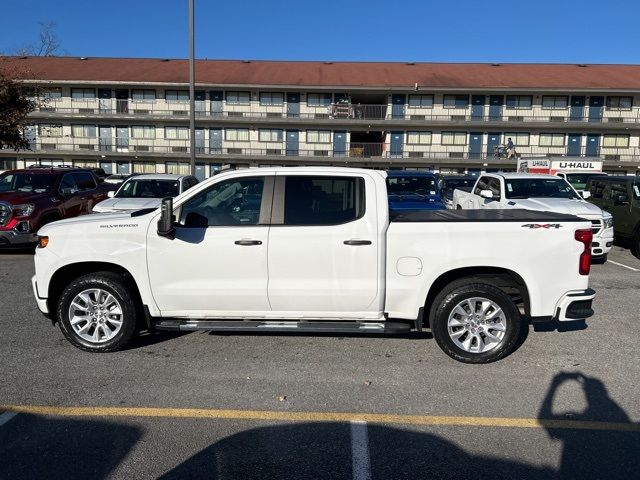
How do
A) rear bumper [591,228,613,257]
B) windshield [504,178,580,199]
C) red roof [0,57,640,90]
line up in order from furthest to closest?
1. red roof [0,57,640,90]
2. windshield [504,178,580,199]
3. rear bumper [591,228,613,257]

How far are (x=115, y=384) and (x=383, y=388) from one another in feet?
7.62

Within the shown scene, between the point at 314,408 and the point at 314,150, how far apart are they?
3907cm

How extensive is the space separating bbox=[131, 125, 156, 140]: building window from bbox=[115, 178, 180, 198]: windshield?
3314 cm

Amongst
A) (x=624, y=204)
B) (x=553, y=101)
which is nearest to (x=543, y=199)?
(x=624, y=204)

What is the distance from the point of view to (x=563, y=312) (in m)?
4.97

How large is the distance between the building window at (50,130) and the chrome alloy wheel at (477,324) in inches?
1756

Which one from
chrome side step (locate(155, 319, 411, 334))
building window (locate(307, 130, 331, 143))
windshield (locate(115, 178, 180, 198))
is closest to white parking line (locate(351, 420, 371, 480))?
chrome side step (locate(155, 319, 411, 334))

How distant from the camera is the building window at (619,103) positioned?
41406 millimetres

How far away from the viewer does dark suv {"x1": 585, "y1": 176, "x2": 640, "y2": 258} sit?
11375 mm

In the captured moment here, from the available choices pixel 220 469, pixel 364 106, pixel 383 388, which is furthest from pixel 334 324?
pixel 364 106

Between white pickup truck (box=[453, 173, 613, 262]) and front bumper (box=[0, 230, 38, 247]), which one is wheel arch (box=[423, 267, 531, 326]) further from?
front bumper (box=[0, 230, 38, 247])

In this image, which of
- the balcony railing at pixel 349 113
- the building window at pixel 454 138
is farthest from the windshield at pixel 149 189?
the building window at pixel 454 138

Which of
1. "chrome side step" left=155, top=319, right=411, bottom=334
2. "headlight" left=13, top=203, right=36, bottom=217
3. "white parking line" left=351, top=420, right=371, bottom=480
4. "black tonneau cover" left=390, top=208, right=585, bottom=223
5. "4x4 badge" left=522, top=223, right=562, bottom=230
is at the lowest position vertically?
"white parking line" left=351, top=420, right=371, bottom=480

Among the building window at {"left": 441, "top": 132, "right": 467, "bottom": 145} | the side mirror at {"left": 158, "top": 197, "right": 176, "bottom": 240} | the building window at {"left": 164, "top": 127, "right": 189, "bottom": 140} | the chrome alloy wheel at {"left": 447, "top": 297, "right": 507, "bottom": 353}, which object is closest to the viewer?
the side mirror at {"left": 158, "top": 197, "right": 176, "bottom": 240}
